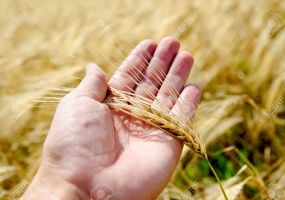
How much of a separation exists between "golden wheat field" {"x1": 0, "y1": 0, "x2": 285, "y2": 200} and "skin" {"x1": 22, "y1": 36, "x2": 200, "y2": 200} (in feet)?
0.36

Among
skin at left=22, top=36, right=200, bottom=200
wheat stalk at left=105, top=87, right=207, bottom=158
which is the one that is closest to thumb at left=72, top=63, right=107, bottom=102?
skin at left=22, top=36, right=200, bottom=200

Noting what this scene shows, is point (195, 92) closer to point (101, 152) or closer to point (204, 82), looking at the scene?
point (101, 152)

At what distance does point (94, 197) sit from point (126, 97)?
0.29m

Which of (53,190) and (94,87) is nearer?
(53,190)

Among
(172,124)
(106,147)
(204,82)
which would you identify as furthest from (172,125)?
(204,82)

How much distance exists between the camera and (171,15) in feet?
7.72

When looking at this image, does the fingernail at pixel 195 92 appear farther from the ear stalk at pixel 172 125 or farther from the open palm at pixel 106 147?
the ear stalk at pixel 172 125

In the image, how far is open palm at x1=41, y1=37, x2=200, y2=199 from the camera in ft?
4.20

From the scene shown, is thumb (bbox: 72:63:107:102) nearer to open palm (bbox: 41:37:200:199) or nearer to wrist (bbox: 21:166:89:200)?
open palm (bbox: 41:37:200:199)

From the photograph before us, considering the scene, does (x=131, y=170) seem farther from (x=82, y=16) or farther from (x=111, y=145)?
(x=82, y=16)

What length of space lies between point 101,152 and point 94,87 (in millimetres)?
220

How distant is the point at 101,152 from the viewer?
132cm

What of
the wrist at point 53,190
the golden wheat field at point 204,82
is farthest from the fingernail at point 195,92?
the wrist at point 53,190

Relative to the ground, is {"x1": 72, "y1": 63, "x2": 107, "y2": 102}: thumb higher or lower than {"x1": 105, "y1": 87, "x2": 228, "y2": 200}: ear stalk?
lower
